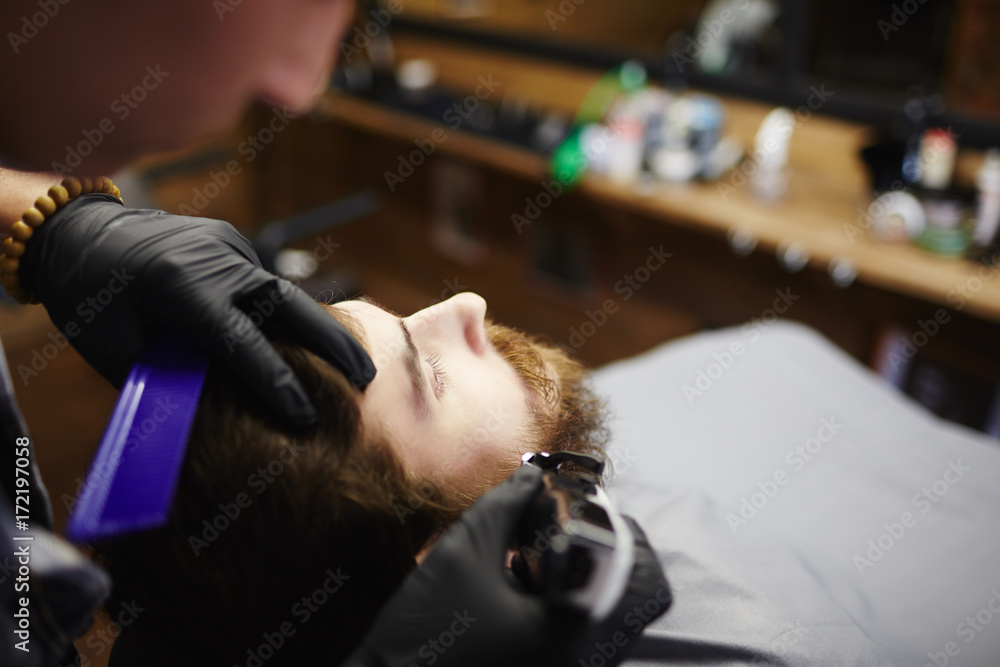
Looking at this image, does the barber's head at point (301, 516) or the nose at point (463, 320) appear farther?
the nose at point (463, 320)

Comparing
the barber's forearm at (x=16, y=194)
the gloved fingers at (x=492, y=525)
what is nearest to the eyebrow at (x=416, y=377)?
the gloved fingers at (x=492, y=525)

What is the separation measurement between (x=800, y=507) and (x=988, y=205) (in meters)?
1.05

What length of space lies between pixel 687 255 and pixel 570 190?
0.49 m

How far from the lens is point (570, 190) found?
2473 millimetres

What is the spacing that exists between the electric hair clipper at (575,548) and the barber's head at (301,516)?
0.19m

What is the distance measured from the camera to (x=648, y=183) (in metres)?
2.30

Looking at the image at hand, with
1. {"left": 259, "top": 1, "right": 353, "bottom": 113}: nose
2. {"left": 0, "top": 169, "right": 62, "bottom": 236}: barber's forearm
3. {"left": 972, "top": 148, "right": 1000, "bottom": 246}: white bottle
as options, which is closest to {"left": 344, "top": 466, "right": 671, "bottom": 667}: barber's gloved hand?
{"left": 259, "top": 1, "right": 353, "bottom": 113}: nose

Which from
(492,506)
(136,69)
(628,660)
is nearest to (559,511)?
(492,506)

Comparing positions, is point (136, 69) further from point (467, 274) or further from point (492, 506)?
point (467, 274)

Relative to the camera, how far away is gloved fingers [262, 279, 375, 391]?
2.93 feet

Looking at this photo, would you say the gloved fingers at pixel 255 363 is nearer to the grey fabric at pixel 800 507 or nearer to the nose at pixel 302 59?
the nose at pixel 302 59

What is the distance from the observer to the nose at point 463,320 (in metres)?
1.16

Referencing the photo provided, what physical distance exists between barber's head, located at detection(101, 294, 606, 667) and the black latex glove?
5 centimetres

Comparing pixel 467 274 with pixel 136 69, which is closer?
pixel 136 69
